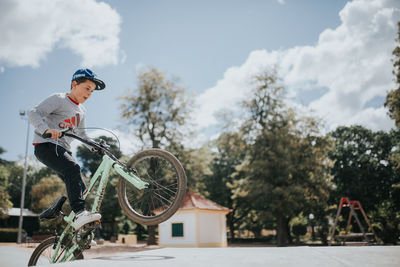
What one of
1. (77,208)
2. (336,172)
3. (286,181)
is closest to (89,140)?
(77,208)

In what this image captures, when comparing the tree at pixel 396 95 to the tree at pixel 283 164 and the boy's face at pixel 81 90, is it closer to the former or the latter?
the tree at pixel 283 164

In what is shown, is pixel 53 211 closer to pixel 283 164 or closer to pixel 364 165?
pixel 283 164

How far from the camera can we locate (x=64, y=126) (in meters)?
3.72

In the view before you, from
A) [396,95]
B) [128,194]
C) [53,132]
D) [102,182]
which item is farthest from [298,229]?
[53,132]

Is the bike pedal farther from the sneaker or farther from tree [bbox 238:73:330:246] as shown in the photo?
tree [bbox 238:73:330:246]

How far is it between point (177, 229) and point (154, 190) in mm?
24164

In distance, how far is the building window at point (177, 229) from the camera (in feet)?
86.0

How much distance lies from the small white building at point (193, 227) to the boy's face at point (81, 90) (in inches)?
869

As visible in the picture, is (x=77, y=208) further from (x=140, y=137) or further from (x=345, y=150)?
(x=345, y=150)

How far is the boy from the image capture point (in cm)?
335

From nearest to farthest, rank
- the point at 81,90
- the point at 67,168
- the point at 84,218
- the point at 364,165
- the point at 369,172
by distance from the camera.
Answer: the point at 84,218, the point at 67,168, the point at 81,90, the point at 369,172, the point at 364,165

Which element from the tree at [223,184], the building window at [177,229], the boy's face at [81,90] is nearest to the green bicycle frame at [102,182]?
the boy's face at [81,90]

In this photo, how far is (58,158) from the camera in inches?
137

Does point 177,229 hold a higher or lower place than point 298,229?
higher
